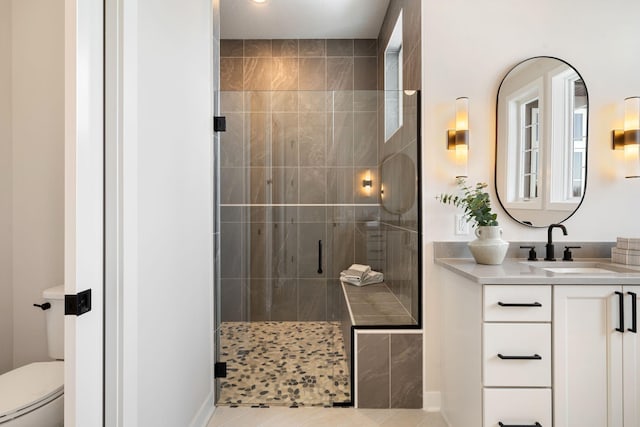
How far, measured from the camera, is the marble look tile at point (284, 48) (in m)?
4.02

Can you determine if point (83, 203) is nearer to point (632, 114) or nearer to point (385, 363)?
point (385, 363)

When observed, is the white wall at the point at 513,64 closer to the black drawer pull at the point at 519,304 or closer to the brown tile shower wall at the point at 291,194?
the brown tile shower wall at the point at 291,194

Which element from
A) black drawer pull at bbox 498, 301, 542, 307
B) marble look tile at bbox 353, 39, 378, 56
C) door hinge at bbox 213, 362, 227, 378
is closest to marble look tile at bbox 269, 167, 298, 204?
door hinge at bbox 213, 362, 227, 378

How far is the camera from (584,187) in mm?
2346

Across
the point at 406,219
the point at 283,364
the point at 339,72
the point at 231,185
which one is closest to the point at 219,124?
the point at 231,185

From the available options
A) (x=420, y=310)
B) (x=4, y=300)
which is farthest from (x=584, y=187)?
(x=4, y=300)

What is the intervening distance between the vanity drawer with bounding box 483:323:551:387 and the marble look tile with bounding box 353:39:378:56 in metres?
3.21

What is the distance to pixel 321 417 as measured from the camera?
2246mm

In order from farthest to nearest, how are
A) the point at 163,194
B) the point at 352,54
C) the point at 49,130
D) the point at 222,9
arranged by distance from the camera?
the point at 352,54 → the point at 222,9 → the point at 49,130 → the point at 163,194

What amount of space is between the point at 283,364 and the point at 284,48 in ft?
10.3

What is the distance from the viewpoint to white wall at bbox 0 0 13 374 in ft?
6.51

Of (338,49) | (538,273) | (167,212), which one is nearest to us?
(167,212)

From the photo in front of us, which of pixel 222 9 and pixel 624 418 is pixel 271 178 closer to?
pixel 222 9

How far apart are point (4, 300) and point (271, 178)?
1.59 m
